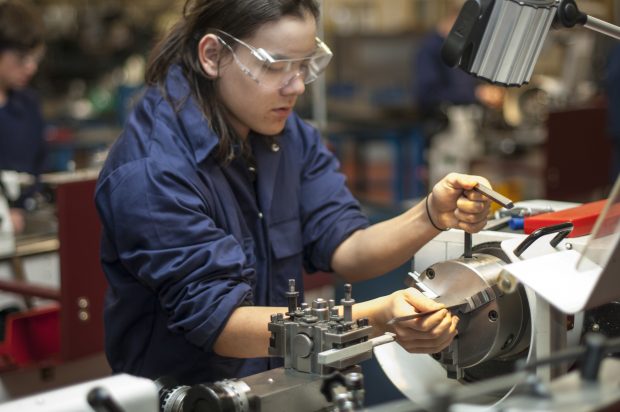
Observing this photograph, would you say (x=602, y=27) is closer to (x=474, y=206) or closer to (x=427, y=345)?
(x=474, y=206)

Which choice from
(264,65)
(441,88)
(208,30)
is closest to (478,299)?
(264,65)

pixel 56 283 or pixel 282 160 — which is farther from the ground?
pixel 282 160

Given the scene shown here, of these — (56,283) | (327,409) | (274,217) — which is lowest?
(56,283)

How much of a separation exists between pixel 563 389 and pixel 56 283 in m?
2.16

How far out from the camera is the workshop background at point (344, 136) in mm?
2318

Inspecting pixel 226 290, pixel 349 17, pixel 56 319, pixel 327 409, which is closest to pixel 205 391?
pixel 327 409

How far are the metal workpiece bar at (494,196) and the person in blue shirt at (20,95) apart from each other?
5.65ft

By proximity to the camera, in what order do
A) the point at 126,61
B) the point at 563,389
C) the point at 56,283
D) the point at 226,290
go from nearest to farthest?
the point at 563,389, the point at 226,290, the point at 56,283, the point at 126,61

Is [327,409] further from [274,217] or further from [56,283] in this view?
[56,283]

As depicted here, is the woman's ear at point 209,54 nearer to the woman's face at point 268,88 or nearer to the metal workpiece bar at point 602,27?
the woman's face at point 268,88

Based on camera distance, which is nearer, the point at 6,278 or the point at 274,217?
the point at 274,217

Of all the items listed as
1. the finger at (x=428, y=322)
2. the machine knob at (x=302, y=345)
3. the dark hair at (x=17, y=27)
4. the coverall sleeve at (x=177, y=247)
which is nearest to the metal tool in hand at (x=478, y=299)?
the finger at (x=428, y=322)

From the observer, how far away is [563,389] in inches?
32.7

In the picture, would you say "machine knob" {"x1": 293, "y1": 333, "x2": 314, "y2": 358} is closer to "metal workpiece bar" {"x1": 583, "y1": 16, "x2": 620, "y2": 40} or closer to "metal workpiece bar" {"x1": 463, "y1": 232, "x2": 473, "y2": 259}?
"metal workpiece bar" {"x1": 463, "y1": 232, "x2": 473, "y2": 259}
